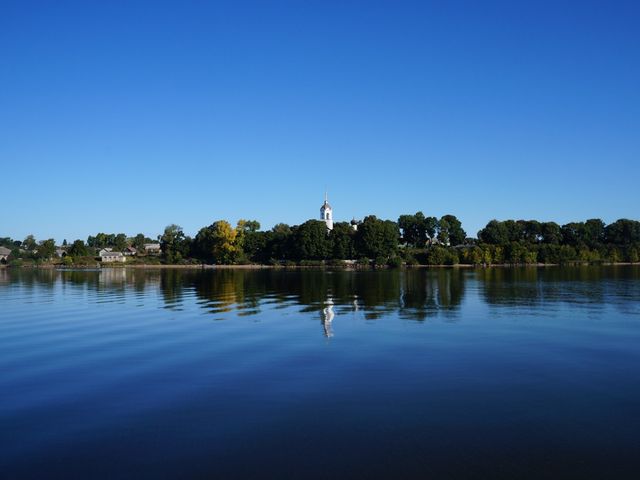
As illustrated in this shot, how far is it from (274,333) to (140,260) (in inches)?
6120

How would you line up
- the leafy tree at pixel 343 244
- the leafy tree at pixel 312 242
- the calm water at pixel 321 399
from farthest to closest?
1. the leafy tree at pixel 343 244
2. the leafy tree at pixel 312 242
3. the calm water at pixel 321 399

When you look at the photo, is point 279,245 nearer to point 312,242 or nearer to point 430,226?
point 312,242

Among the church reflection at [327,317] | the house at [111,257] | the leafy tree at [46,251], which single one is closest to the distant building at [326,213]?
the house at [111,257]

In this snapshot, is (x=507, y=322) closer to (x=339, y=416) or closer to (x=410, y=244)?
(x=339, y=416)

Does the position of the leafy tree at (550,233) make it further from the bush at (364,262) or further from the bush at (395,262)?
the bush at (364,262)

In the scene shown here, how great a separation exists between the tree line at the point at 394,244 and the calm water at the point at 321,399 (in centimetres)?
11194

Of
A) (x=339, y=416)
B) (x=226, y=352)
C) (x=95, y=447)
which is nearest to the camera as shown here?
(x=95, y=447)

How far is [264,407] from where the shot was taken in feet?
Answer: 39.9

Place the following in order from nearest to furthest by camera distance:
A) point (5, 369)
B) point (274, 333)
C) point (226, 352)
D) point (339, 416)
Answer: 1. point (339, 416)
2. point (5, 369)
3. point (226, 352)
4. point (274, 333)

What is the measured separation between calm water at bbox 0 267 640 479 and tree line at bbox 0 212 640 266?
367ft

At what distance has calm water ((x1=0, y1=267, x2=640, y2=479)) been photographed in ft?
29.9

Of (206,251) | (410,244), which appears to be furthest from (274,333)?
(410,244)

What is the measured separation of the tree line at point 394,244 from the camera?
14125 centimetres

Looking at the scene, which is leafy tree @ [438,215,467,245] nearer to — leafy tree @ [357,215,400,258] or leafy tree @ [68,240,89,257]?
leafy tree @ [357,215,400,258]
